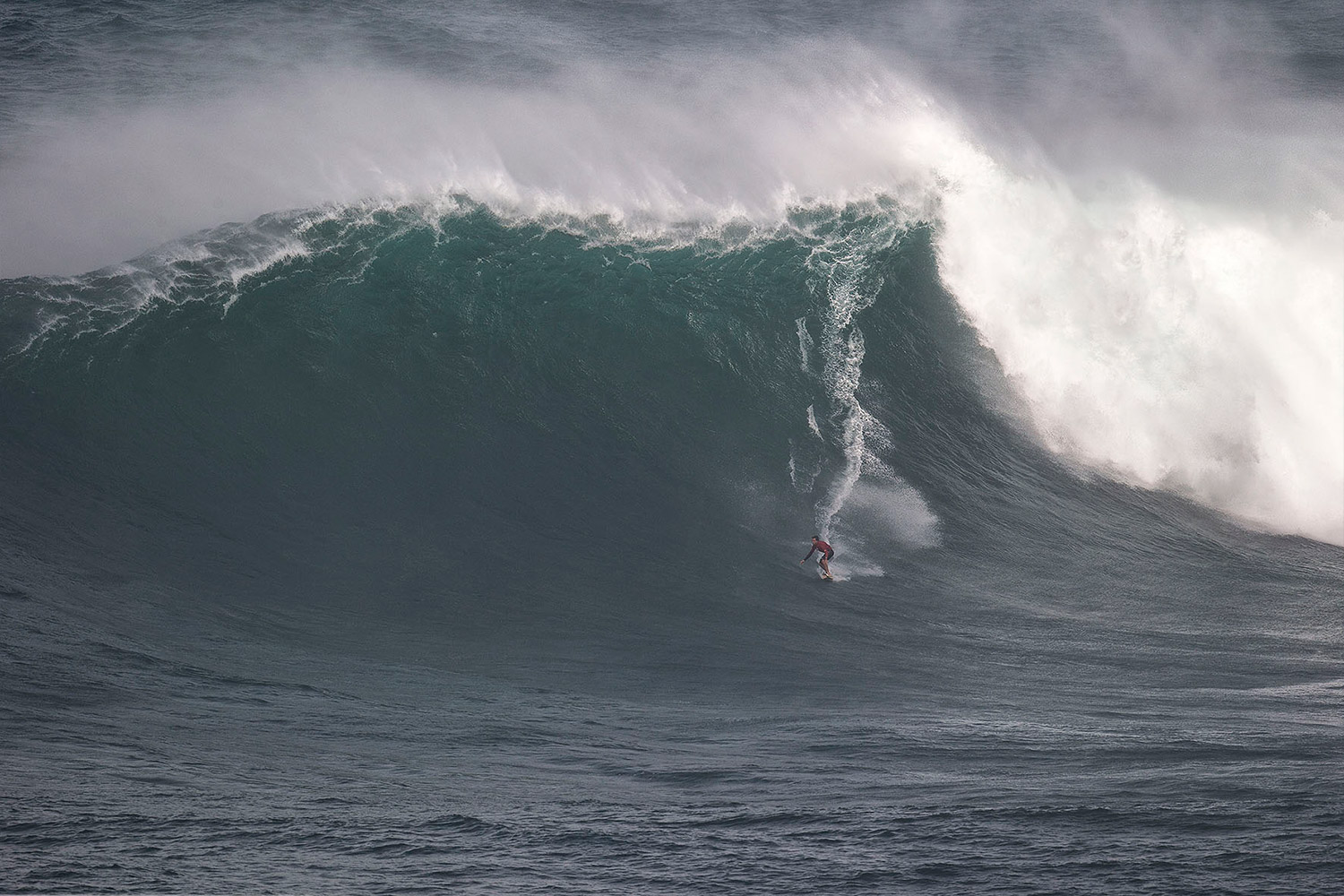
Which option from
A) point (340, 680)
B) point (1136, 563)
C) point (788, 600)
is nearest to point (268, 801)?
point (340, 680)

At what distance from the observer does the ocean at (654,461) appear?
9.14m

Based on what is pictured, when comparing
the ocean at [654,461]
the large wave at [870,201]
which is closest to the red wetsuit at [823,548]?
the ocean at [654,461]

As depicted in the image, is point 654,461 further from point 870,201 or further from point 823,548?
point 870,201

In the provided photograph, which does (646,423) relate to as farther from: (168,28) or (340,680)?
(168,28)

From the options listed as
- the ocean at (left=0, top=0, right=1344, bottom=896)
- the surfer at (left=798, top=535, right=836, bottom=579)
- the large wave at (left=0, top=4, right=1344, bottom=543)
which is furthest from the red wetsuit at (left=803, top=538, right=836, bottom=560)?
the large wave at (left=0, top=4, right=1344, bottom=543)

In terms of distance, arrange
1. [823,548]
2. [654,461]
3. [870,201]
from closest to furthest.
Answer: [823,548] < [654,461] < [870,201]

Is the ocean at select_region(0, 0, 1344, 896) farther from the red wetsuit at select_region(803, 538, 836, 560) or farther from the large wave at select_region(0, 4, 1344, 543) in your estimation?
the red wetsuit at select_region(803, 538, 836, 560)

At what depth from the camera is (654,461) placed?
1702 centimetres

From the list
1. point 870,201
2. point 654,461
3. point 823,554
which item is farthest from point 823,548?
point 870,201

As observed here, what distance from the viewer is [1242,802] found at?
9.16m

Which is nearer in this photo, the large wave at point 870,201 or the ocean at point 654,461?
the ocean at point 654,461

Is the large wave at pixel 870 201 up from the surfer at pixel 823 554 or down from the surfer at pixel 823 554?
up

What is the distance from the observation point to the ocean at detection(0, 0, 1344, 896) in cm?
914

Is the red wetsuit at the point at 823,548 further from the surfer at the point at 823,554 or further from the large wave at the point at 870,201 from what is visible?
the large wave at the point at 870,201
